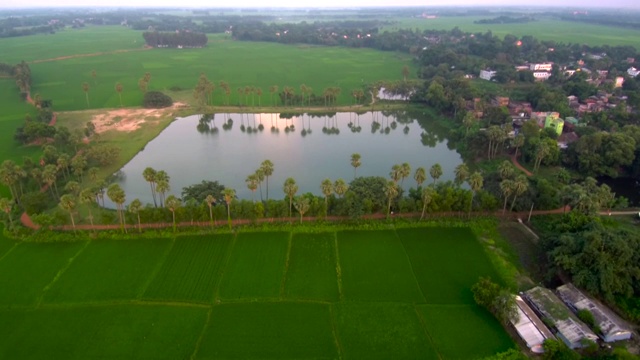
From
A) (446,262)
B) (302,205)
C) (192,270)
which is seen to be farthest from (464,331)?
(192,270)

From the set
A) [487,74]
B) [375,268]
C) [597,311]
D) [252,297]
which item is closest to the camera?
[597,311]

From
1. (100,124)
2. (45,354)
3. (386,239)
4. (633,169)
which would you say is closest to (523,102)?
(633,169)

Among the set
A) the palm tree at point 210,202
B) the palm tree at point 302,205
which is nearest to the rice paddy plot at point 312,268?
the palm tree at point 302,205

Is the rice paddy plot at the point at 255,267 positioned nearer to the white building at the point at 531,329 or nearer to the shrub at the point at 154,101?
the white building at the point at 531,329

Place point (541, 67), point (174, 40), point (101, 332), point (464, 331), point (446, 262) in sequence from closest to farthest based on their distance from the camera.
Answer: point (101, 332) → point (464, 331) → point (446, 262) → point (541, 67) → point (174, 40)

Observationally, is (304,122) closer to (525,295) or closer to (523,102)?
(523,102)

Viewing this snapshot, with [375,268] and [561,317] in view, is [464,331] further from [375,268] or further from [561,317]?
[375,268]
